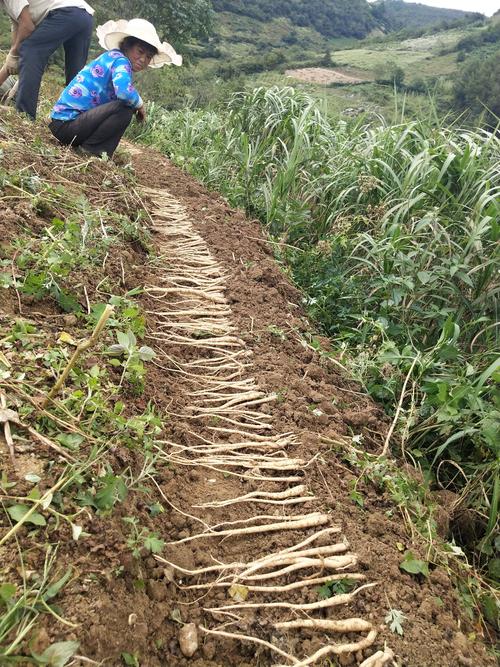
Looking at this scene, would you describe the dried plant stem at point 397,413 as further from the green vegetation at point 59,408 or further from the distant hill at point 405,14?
the distant hill at point 405,14

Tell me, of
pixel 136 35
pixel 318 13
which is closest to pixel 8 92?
pixel 136 35

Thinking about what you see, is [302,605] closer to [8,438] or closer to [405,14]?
[8,438]

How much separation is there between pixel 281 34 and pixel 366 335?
81712mm

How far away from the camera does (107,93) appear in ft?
11.5

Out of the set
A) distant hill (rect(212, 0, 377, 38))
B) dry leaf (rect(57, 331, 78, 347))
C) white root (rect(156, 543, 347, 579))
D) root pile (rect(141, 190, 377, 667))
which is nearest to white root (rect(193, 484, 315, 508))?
root pile (rect(141, 190, 377, 667))

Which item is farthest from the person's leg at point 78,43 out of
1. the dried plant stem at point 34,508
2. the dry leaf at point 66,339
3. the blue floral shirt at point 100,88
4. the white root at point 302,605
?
the white root at point 302,605

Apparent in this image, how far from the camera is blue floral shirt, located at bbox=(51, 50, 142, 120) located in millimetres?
3293

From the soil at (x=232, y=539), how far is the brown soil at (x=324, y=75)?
47713 millimetres

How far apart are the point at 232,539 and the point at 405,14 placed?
170 metres

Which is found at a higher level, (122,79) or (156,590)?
(122,79)

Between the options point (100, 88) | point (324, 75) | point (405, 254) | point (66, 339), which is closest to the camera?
point (66, 339)

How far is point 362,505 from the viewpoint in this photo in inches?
57.8

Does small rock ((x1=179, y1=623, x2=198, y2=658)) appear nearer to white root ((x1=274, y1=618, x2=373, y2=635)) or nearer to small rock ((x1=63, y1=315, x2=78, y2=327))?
white root ((x1=274, y1=618, x2=373, y2=635))

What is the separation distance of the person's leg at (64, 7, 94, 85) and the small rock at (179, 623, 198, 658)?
4260 mm
